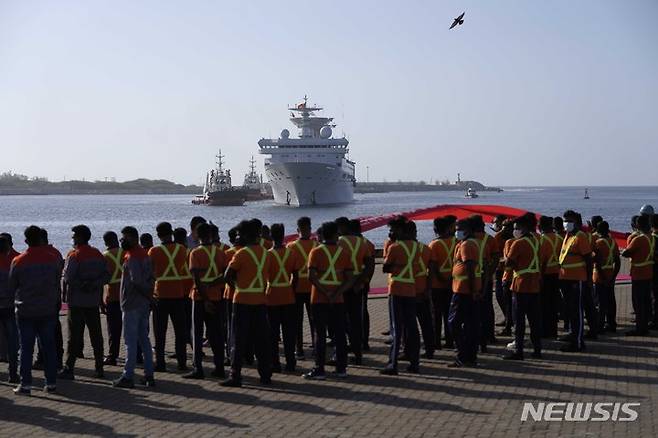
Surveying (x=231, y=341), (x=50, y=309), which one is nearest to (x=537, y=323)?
(x=231, y=341)

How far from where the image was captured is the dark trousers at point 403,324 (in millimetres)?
11227

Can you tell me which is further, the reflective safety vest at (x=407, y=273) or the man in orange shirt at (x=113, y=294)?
the man in orange shirt at (x=113, y=294)

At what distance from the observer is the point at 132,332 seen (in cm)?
1078


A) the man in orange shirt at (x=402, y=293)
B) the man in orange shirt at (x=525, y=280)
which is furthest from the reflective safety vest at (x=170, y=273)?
the man in orange shirt at (x=525, y=280)

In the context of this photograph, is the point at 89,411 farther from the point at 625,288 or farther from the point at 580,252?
the point at 625,288

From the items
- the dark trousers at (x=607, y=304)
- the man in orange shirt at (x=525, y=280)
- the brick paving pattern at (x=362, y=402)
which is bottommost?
the brick paving pattern at (x=362, y=402)

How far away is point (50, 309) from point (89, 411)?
139 cm

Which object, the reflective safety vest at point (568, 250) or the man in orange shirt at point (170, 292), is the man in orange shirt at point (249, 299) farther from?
the reflective safety vest at point (568, 250)

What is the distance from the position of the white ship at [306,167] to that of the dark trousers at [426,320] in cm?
9617

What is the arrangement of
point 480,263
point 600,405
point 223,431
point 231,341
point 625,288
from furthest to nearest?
point 625,288 < point 480,263 < point 231,341 < point 600,405 < point 223,431

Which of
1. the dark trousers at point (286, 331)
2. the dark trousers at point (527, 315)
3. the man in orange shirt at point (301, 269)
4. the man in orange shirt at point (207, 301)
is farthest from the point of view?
the dark trousers at point (527, 315)

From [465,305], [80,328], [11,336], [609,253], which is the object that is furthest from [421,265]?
[11,336]

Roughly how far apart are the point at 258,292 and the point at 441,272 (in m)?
2.80

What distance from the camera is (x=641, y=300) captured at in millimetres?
13969
